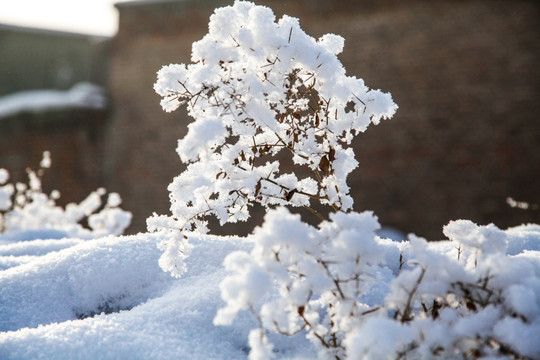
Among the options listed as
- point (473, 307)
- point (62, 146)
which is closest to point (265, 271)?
point (473, 307)

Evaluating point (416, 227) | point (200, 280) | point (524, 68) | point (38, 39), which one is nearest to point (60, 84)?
point (38, 39)

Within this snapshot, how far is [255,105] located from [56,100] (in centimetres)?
807

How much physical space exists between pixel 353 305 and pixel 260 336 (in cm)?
24

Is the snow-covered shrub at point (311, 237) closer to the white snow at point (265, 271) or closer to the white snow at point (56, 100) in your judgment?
the white snow at point (265, 271)

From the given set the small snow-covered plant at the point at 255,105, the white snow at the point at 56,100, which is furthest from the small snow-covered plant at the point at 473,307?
the white snow at the point at 56,100

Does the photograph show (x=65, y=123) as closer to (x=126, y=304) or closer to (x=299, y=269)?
(x=126, y=304)

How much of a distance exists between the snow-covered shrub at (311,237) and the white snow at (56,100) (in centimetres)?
736

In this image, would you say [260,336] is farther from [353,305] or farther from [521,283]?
[521,283]

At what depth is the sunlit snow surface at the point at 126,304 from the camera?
130 cm

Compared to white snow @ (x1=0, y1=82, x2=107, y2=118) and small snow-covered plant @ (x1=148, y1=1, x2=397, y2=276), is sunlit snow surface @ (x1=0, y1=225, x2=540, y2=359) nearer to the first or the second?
small snow-covered plant @ (x1=148, y1=1, x2=397, y2=276)

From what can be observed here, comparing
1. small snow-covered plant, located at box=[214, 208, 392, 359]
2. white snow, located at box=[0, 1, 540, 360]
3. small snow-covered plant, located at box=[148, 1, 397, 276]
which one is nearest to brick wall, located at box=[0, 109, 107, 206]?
white snow, located at box=[0, 1, 540, 360]

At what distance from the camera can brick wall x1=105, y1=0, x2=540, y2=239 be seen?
20.4 feet

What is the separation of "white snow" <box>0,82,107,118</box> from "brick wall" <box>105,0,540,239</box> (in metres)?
3.43

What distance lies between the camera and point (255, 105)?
132 cm
